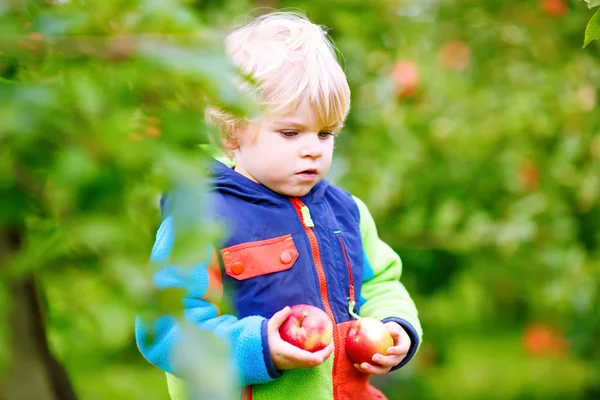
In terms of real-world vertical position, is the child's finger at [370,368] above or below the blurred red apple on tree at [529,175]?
above

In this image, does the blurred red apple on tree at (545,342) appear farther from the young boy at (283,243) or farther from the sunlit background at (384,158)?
the young boy at (283,243)

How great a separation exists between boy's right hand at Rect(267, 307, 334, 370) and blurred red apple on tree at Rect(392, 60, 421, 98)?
8.05 feet

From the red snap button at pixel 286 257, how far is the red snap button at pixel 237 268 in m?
0.08

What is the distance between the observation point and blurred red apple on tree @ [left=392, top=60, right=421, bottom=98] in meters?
3.80

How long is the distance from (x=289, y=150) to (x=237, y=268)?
253mm

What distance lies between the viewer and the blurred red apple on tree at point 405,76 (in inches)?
150

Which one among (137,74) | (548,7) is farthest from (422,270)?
(137,74)

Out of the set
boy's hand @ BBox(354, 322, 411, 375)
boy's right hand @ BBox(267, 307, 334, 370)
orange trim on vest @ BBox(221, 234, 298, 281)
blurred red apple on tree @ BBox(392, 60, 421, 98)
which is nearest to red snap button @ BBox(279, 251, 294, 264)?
orange trim on vest @ BBox(221, 234, 298, 281)

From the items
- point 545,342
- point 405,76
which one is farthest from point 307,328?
point 545,342

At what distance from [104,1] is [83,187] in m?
0.21

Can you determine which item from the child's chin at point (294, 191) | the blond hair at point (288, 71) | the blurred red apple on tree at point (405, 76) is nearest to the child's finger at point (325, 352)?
the child's chin at point (294, 191)

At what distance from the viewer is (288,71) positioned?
5.41 feet

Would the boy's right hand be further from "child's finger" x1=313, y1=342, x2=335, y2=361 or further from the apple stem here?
the apple stem

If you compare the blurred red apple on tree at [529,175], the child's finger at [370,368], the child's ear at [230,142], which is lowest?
the blurred red apple on tree at [529,175]
